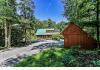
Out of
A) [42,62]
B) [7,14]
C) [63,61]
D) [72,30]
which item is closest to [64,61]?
[63,61]

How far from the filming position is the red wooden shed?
16.8m

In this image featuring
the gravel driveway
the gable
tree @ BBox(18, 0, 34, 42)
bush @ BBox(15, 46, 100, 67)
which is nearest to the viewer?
bush @ BBox(15, 46, 100, 67)

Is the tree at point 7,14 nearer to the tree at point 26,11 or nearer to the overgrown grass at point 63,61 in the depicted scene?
the tree at point 26,11

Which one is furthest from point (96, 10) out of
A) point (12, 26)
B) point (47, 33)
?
point (12, 26)

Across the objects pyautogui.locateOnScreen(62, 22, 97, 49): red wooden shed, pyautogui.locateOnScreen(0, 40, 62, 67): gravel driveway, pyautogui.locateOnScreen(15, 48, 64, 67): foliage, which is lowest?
pyautogui.locateOnScreen(0, 40, 62, 67): gravel driveway

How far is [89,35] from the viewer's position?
55.5 feet

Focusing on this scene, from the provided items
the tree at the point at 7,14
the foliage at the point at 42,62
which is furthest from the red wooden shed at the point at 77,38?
the foliage at the point at 42,62

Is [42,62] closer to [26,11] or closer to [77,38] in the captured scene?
[77,38]

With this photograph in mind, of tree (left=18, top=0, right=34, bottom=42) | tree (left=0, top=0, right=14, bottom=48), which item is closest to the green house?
tree (left=0, top=0, right=14, bottom=48)

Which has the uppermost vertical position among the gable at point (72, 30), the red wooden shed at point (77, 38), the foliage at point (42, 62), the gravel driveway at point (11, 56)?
the gable at point (72, 30)

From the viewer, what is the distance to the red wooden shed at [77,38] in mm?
16812

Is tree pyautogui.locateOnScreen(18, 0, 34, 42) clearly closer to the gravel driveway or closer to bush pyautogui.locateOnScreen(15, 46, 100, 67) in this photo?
the gravel driveway

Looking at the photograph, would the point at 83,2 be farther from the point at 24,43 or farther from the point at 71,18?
the point at 24,43

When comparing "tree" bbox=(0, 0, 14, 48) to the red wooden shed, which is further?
the red wooden shed
